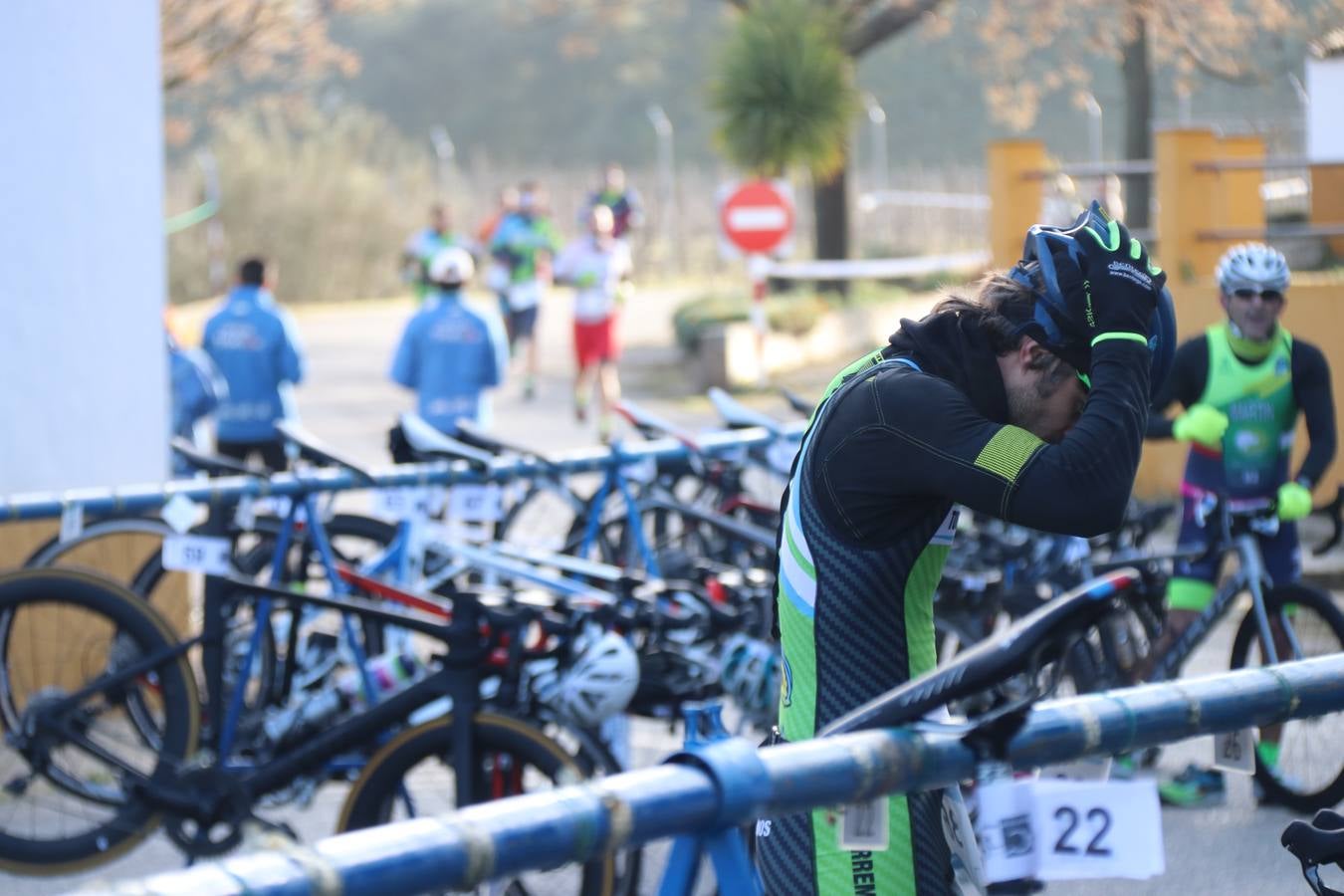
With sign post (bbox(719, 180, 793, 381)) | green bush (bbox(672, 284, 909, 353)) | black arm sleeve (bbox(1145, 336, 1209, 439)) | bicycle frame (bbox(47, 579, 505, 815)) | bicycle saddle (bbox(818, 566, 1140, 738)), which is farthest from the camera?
green bush (bbox(672, 284, 909, 353))

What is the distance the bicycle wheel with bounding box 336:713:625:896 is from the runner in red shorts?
11293 mm

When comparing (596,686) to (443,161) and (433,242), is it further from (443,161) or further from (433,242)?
(443,161)

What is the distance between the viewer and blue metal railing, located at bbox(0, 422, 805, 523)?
19.5 ft

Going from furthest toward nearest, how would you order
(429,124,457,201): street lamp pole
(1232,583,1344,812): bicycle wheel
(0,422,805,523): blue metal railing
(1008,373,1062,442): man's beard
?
1. (429,124,457,201): street lamp pole
2. (1232,583,1344,812): bicycle wheel
3. (0,422,805,523): blue metal railing
4. (1008,373,1062,442): man's beard

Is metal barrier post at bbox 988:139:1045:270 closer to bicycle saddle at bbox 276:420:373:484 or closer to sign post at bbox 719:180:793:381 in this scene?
sign post at bbox 719:180:793:381

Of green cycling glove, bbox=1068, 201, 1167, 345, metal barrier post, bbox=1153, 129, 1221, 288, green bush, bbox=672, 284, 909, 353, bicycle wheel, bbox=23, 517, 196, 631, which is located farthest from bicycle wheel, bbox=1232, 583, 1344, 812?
green bush, bbox=672, 284, 909, 353

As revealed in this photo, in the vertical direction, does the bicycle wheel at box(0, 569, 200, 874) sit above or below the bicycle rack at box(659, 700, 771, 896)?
below

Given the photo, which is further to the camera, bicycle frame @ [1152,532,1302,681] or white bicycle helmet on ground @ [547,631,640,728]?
bicycle frame @ [1152,532,1302,681]

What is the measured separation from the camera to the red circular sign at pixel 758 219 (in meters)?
17.5

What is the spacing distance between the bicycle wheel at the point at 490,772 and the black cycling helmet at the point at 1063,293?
6.81ft

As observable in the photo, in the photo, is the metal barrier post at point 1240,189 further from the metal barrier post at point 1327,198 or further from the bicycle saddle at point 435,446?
the bicycle saddle at point 435,446

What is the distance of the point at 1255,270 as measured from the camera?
258 inches

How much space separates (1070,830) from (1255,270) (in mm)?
4210

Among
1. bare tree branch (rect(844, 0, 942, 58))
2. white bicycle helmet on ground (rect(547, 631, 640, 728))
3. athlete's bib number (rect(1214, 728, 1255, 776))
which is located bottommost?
white bicycle helmet on ground (rect(547, 631, 640, 728))
